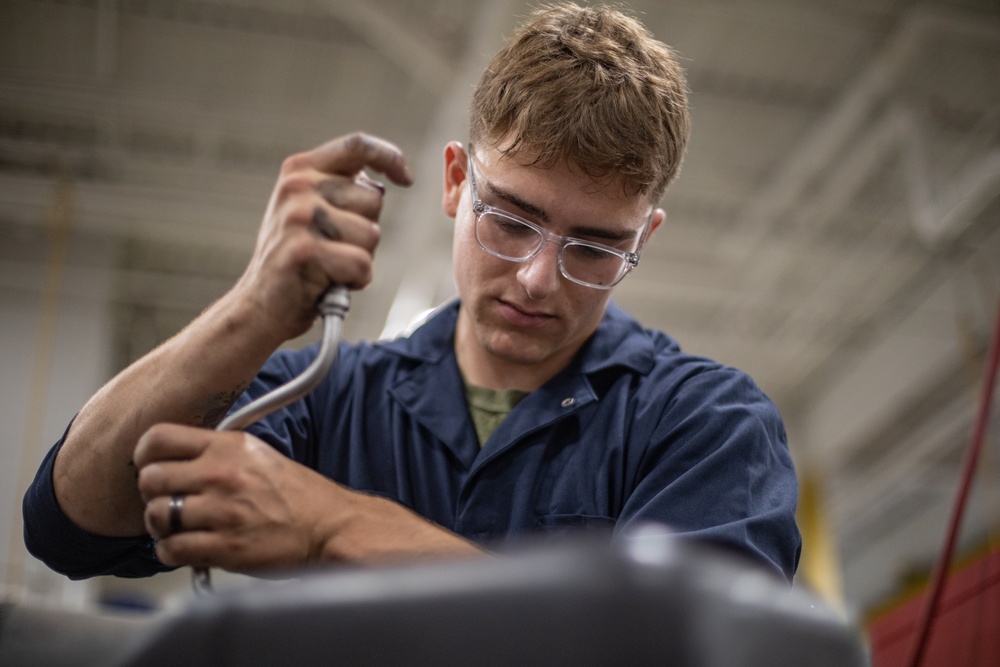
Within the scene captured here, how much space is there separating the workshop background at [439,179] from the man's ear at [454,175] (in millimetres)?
2272

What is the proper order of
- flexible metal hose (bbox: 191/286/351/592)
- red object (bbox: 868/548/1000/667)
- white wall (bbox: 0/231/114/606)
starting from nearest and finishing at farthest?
flexible metal hose (bbox: 191/286/351/592)
red object (bbox: 868/548/1000/667)
white wall (bbox: 0/231/114/606)

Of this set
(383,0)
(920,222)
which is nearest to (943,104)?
(920,222)

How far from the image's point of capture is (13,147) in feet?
16.0

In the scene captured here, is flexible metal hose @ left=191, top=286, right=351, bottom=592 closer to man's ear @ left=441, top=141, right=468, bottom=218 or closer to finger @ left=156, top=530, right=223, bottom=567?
finger @ left=156, top=530, right=223, bottom=567

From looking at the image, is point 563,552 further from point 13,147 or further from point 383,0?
point 13,147

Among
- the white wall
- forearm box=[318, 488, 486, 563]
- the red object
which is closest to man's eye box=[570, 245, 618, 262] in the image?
forearm box=[318, 488, 486, 563]

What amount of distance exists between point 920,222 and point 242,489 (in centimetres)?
436

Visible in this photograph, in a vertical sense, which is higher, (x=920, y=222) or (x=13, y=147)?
(x=920, y=222)

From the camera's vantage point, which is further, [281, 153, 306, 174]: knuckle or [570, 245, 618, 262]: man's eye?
[570, 245, 618, 262]: man's eye

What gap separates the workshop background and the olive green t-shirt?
2.51 meters

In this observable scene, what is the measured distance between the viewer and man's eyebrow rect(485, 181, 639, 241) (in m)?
1.32

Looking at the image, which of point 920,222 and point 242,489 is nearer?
point 242,489

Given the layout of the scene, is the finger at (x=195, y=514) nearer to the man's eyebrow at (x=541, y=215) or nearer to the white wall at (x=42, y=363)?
the man's eyebrow at (x=541, y=215)

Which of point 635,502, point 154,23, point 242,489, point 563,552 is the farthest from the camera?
point 154,23
